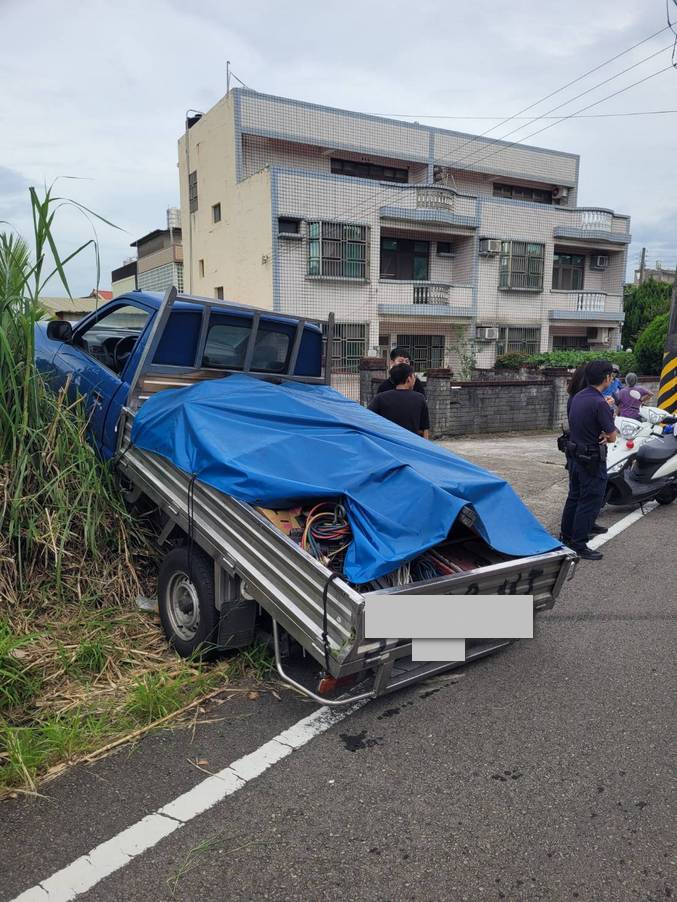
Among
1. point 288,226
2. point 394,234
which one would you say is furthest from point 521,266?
point 288,226

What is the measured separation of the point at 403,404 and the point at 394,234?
18.8 metres

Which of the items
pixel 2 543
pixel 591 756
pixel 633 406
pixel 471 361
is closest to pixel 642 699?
pixel 591 756

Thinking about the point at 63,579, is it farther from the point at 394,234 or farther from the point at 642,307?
the point at 642,307

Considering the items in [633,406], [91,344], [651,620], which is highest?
[91,344]

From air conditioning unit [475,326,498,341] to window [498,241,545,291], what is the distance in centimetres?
182

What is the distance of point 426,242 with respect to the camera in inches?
955

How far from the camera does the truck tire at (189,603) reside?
3553 millimetres

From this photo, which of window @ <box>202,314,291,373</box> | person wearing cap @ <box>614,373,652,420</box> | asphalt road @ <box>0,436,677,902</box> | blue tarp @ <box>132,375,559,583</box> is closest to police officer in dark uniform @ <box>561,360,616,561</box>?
asphalt road @ <box>0,436,677,902</box>

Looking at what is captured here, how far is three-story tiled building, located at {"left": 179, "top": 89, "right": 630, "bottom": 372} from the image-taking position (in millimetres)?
20719

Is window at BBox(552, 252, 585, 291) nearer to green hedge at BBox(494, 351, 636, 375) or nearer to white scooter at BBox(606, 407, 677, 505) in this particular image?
green hedge at BBox(494, 351, 636, 375)

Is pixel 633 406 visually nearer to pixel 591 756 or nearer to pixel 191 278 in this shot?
pixel 591 756

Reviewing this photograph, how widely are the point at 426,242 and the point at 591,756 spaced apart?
2321cm

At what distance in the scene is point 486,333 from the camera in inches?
953

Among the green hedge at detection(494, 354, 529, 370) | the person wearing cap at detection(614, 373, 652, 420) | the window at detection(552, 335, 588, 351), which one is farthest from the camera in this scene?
the window at detection(552, 335, 588, 351)
